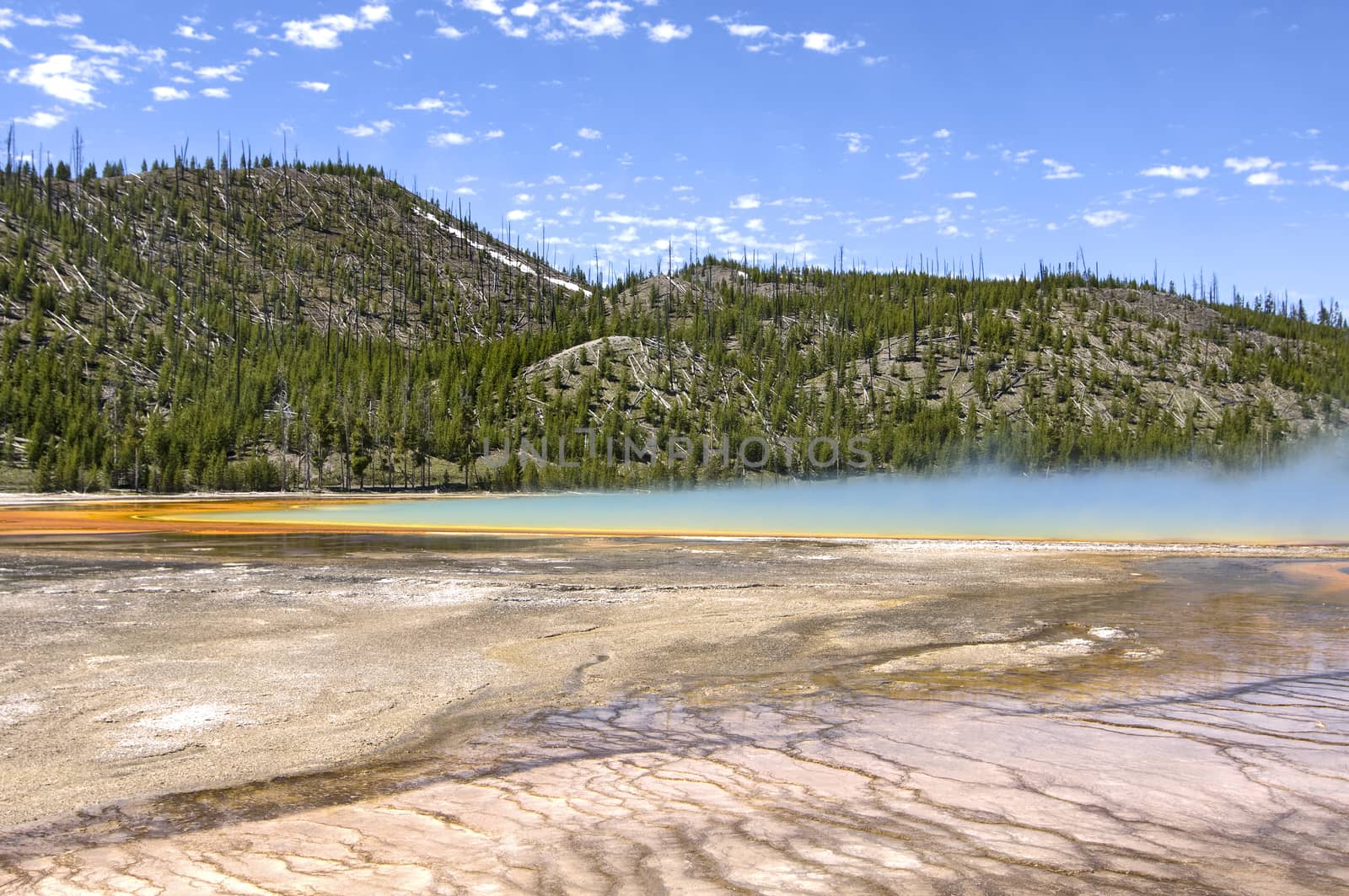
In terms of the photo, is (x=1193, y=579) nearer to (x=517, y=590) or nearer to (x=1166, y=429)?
(x=517, y=590)

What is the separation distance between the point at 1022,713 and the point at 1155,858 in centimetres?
394

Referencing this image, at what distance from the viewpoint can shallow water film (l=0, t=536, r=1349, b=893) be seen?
19.1 ft

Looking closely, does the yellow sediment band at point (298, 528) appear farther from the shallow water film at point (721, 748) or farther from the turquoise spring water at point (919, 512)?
the shallow water film at point (721, 748)

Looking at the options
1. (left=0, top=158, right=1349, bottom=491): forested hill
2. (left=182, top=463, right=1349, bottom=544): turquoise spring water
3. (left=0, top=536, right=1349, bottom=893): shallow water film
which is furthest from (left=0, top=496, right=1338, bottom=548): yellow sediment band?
(left=0, top=158, right=1349, bottom=491): forested hill

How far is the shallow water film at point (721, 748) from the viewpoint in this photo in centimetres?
584

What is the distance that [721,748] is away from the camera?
8.59 metres

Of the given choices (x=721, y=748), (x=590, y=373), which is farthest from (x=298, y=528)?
(x=590, y=373)

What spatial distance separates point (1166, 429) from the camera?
131000 millimetres

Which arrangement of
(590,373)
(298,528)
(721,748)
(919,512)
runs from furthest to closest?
1. (590,373)
2. (919,512)
3. (298,528)
4. (721,748)

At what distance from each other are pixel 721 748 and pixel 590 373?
130 metres

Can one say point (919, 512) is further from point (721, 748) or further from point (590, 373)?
point (590, 373)

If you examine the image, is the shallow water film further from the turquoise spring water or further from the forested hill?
the forested hill

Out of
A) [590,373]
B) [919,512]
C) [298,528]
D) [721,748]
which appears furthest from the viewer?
[590,373]

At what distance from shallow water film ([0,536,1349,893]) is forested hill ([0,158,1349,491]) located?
84395 mm
